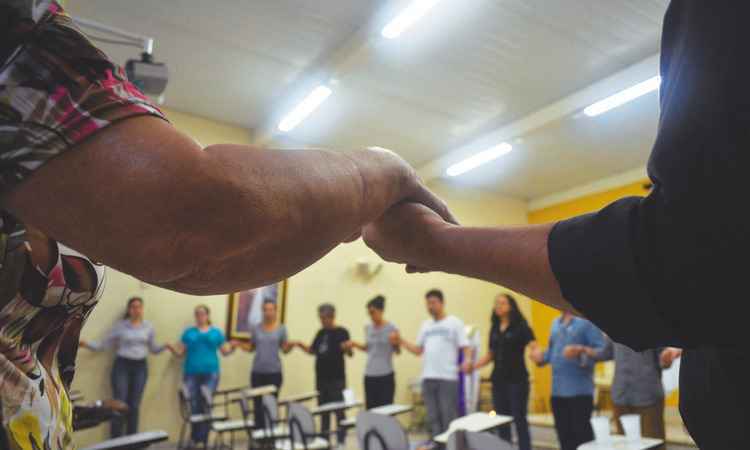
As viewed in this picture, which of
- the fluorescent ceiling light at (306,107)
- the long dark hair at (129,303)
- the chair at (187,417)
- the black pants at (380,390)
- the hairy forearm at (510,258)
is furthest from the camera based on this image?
the long dark hair at (129,303)

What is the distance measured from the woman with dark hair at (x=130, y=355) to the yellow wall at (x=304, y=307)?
18cm

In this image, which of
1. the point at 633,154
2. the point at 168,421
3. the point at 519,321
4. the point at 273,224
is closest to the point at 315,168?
the point at 273,224

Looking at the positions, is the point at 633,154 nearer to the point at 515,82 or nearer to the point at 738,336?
the point at 515,82

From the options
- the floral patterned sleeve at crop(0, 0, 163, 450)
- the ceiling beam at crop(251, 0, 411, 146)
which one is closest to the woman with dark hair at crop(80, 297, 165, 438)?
the ceiling beam at crop(251, 0, 411, 146)

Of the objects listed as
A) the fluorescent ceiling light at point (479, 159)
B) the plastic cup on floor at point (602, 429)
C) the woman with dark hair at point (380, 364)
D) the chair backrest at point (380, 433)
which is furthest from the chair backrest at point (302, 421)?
the fluorescent ceiling light at point (479, 159)

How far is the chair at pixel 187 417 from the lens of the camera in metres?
5.29

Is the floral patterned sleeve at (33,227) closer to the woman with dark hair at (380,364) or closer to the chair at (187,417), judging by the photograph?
the chair at (187,417)

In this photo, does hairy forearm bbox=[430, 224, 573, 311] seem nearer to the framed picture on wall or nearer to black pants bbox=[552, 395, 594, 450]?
black pants bbox=[552, 395, 594, 450]

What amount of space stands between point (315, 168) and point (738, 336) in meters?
0.34

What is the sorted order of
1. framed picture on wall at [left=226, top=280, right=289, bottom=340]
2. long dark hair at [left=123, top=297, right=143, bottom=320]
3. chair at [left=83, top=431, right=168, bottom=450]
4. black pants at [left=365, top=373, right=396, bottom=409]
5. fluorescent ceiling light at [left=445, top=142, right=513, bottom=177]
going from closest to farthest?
1. chair at [left=83, top=431, right=168, bottom=450]
2. black pants at [left=365, top=373, right=396, bottom=409]
3. long dark hair at [left=123, top=297, right=143, bottom=320]
4. framed picture on wall at [left=226, top=280, right=289, bottom=340]
5. fluorescent ceiling light at [left=445, top=142, right=513, bottom=177]

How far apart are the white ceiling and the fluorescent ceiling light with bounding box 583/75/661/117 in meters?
0.24

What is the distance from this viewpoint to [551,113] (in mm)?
6461

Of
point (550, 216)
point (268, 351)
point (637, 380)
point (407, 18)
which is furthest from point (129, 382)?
point (550, 216)

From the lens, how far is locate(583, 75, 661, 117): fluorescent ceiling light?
18.1 ft
